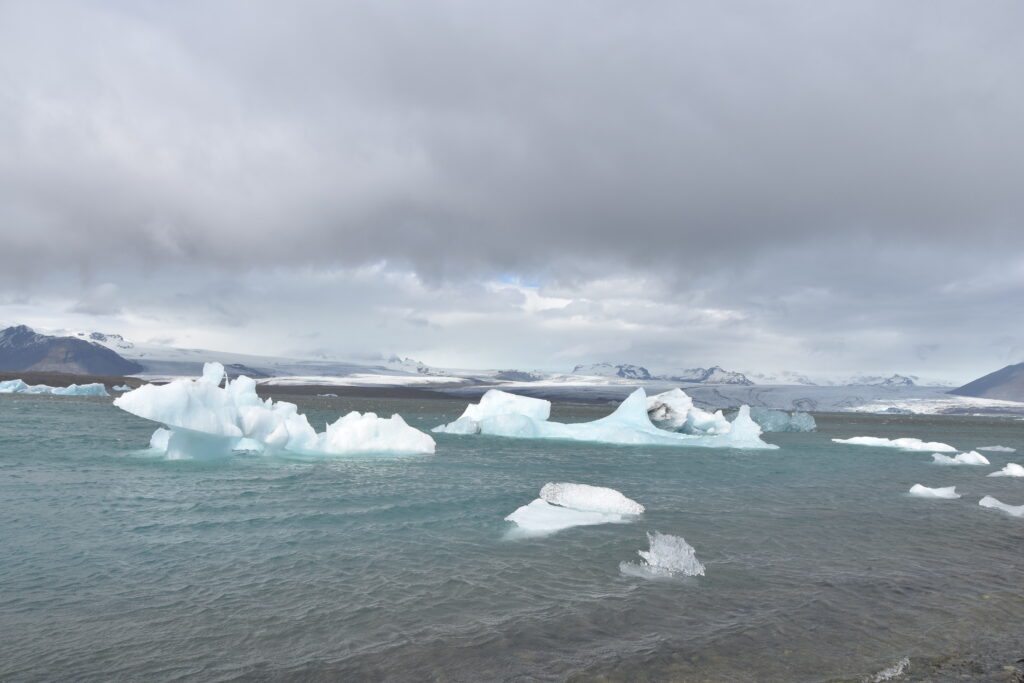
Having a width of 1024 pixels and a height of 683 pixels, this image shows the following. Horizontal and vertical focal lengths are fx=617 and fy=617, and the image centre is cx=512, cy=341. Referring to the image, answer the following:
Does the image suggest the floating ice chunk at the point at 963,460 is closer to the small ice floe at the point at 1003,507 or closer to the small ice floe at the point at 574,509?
the small ice floe at the point at 1003,507

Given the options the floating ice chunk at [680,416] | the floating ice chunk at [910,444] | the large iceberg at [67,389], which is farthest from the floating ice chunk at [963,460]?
the large iceberg at [67,389]

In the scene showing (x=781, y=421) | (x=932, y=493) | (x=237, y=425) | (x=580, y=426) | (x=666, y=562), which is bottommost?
(x=932, y=493)

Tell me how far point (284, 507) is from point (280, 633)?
6763 millimetres

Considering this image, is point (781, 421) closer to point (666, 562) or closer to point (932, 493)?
point (932, 493)

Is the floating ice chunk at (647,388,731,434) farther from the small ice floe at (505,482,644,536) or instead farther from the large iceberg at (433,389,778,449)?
the small ice floe at (505,482,644,536)

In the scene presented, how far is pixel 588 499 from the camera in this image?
12328 mm

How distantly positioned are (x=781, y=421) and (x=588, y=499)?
152ft

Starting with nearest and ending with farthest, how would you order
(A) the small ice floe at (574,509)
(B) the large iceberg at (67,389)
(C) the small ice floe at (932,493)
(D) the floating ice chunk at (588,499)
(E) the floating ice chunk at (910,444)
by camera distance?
(A) the small ice floe at (574,509) < (D) the floating ice chunk at (588,499) < (C) the small ice floe at (932,493) < (E) the floating ice chunk at (910,444) < (B) the large iceberg at (67,389)

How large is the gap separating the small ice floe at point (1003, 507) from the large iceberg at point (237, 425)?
673 inches

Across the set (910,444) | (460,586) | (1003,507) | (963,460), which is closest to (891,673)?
(460,586)

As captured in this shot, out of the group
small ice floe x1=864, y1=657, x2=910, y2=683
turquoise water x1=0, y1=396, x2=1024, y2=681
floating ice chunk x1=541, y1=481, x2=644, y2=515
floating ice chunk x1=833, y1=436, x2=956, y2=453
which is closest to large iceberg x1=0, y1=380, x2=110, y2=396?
turquoise water x1=0, y1=396, x2=1024, y2=681

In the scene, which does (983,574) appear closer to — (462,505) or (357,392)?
(462,505)

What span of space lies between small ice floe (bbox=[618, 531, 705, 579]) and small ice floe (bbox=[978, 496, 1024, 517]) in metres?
10.2

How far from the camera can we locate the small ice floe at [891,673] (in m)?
5.22
